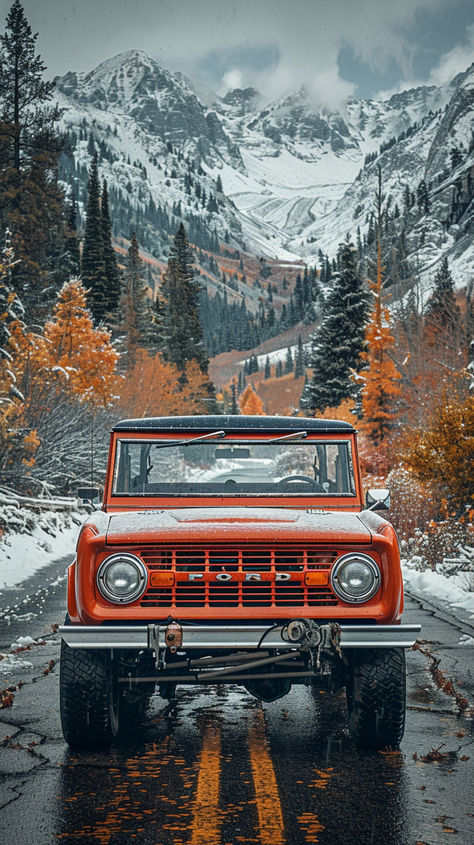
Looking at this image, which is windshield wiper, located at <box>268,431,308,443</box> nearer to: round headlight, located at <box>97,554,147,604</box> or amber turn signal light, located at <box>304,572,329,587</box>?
amber turn signal light, located at <box>304,572,329,587</box>

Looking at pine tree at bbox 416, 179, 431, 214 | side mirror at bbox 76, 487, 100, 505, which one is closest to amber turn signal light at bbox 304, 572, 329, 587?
side mirror at bbox 76, 487, 100, 505

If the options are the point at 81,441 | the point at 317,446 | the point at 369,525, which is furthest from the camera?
the point at 81,441

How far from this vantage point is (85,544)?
201 inches

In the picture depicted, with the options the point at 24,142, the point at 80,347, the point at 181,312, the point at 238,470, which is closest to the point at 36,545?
the point at 238,470

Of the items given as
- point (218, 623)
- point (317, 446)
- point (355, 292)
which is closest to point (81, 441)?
point (317, 446)

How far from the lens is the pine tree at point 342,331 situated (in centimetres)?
4800

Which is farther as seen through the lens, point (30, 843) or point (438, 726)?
point (438, 726)

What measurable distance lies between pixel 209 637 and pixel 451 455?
11.0 m

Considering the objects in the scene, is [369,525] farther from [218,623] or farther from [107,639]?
[107,639]

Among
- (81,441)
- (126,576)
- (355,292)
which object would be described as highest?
Answer: (355,292)

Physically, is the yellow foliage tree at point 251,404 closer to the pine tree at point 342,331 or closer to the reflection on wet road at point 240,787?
the pine tree at point 342,331

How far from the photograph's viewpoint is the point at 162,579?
199 inches

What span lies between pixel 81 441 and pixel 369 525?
21.5 meters

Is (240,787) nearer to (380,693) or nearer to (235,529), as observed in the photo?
(380,693)
